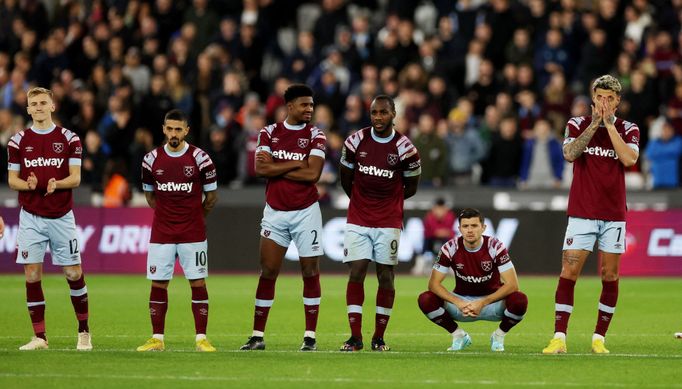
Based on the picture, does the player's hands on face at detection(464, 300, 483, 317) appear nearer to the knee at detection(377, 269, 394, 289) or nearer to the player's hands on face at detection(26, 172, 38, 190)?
the knee at detection(377, 269, 394, 289)

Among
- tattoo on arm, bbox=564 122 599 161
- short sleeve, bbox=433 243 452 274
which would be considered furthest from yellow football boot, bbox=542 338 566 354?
tattoo on arm, bbox=564 122 599 161

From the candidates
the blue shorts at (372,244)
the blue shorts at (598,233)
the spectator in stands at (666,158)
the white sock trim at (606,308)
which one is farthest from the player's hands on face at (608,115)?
the spectator in stands at (666,158)

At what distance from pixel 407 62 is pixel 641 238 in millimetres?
6944

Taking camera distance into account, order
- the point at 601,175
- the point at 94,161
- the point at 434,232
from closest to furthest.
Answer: the point at 601,175 → the point at 434,232 → the point at 94,161

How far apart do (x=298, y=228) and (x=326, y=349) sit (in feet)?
4.30

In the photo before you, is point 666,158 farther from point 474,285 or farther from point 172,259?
point 172,259

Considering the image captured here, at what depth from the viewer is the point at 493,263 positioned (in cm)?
1420

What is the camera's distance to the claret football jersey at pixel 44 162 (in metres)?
14.3

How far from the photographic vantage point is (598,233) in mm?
13891

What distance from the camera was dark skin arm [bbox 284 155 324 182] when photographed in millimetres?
13984

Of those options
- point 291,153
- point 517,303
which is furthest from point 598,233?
point 291,153

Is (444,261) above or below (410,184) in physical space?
below

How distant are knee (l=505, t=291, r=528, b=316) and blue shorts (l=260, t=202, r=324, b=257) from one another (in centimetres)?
201

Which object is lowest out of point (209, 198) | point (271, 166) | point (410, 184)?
point (209, 198)
